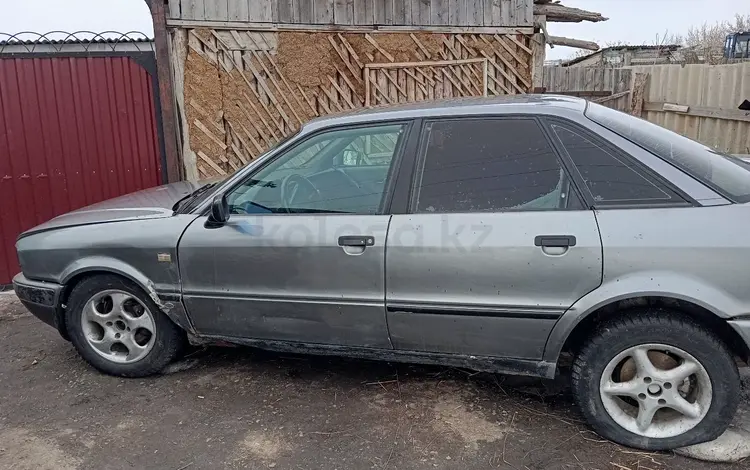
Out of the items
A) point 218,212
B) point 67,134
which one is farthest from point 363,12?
point 218,212

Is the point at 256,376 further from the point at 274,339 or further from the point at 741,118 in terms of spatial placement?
the point at 741,118

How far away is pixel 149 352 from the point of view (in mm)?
4012

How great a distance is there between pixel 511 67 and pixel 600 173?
5172 millimetres

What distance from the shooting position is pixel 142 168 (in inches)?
249

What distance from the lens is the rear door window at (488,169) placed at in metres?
3.13

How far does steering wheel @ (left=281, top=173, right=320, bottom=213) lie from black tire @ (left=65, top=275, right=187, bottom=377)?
3.74ft

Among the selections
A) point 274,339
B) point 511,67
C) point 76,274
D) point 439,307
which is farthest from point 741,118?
point 76,274

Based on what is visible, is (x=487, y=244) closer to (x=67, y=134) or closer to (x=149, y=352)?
(x=149, y=352)

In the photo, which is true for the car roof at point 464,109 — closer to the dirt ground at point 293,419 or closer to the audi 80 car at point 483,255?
the audi 80 car at point 483,255

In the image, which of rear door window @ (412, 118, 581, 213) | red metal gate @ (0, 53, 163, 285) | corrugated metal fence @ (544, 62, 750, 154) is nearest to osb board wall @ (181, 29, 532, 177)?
red metal gate @ (0, 53, 163, 285)

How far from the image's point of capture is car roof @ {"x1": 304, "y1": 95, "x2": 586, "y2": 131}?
3271 millimetres

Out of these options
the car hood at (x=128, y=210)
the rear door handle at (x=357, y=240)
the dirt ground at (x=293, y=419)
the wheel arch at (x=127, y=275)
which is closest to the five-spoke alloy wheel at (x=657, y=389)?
the dirt ground at (x=293, y=419)

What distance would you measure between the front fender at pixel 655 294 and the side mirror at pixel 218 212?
1935mm

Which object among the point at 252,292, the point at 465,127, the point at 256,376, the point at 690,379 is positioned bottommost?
the point at 256,376
